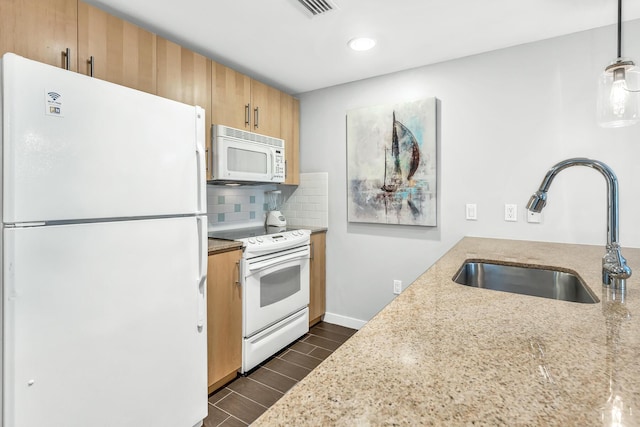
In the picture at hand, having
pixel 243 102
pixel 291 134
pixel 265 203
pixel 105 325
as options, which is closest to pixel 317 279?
pixel 265 203

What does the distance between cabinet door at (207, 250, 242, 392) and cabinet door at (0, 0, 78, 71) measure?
1251mm

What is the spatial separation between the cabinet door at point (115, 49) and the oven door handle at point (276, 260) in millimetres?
1253

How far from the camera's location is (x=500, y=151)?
7.54 ft

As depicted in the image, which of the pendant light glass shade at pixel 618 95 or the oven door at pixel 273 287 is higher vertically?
the pendant light glass shade at pixel 618 95

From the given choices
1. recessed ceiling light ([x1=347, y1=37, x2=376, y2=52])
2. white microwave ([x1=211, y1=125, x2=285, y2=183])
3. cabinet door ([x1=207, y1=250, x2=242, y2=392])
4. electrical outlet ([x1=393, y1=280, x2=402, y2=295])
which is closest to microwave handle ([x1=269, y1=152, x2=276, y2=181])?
white microwave ([x1=211, y1=125, x2=285, y2=183])

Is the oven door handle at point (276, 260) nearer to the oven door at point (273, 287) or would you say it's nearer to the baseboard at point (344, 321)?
the oven door at point (273, 287)

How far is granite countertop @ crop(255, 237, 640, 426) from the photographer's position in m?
0.48

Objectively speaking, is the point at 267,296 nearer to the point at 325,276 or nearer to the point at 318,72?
the point at 325,276

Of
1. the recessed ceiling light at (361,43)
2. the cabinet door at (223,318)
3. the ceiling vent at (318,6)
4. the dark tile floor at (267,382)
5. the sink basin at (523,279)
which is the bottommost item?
the dark tile floor at (267,382)

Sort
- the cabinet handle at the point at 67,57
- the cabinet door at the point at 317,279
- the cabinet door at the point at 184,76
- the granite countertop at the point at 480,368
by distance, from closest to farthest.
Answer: the granite countertop at the point at 480,368 < the cabinet handle at the point at 67,57 < the cabinet door at the point at 184,76 < the cabinet door at the point at 317,279

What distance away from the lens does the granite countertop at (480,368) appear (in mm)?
477

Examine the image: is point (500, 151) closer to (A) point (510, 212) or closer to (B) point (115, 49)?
(A) point (510, 212)

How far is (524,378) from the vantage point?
57 cm

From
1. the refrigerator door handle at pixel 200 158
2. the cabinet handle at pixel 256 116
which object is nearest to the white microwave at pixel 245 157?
the cabinet handle at pixel 256 116
